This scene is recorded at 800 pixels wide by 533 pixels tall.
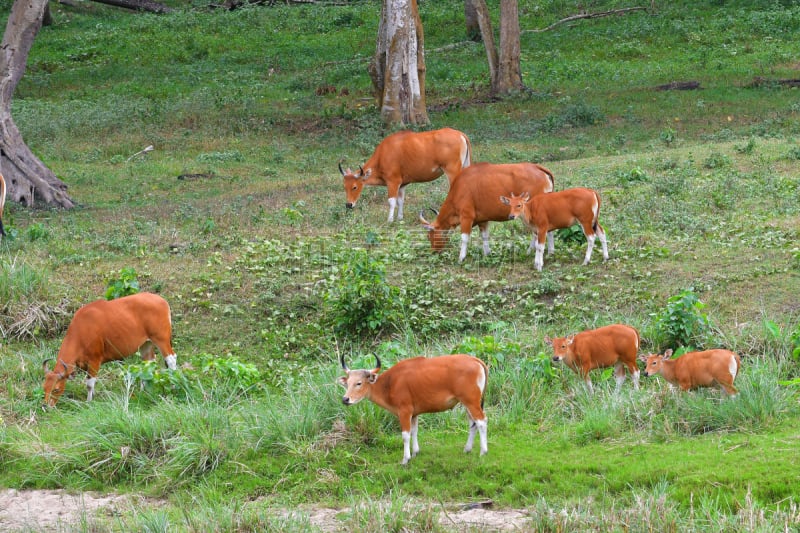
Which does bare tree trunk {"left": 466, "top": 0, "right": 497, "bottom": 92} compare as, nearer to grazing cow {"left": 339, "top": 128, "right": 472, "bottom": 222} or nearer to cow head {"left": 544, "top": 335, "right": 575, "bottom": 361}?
grazing cow {"left": 339, "top": 128, "right": 472, "bottom": 222}

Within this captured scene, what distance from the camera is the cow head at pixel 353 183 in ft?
51.7

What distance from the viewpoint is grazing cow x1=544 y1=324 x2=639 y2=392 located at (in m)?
9.38

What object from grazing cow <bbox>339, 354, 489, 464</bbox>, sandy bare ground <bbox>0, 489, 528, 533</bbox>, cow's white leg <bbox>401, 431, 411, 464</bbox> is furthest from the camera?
cow's white leg <bbox>401, 431, 411, 464</bbox>

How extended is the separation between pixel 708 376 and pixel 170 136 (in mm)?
17275

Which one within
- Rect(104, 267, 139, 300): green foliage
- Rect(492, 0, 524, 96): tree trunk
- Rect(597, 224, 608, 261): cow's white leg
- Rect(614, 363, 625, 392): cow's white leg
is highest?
Rect(492, 0, 524, 96): tree trunk

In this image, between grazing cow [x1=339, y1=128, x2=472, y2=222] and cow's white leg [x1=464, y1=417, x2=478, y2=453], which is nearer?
cow's white leg [x1=464, y1=417, x2=478, y2=453]

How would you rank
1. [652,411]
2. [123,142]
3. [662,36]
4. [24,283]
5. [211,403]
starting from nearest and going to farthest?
[652,411] → [211,403] → [24,283] → [123,142] → [662,36]

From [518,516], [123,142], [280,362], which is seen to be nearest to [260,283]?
[280,362]

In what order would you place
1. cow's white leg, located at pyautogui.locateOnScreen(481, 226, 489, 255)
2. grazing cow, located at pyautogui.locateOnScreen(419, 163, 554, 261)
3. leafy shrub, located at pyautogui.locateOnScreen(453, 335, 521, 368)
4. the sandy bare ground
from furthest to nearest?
cow's white leg, located at pyautogui.locateOnScreen(481, 226, 489, 255) < grazing cow, located at pyautogui.locateOnScreen(419, 163, 554, 261) < leafy shrub, located at pyautogui.locateOnScreen(453, 335, 521, 368) < the sandy bare ground

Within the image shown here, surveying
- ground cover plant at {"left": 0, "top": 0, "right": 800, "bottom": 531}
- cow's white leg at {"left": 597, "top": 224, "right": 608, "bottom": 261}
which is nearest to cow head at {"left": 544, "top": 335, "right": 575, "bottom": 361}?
ground cover plant at {"left": 0, "top": 0, "right": 800, "bottom": 531}

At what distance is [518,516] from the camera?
7168 mm

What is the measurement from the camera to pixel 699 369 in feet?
28.6

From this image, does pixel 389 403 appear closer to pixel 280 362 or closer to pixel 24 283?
pixel 280 362

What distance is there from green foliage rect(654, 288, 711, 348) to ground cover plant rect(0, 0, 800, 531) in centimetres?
→ 3
